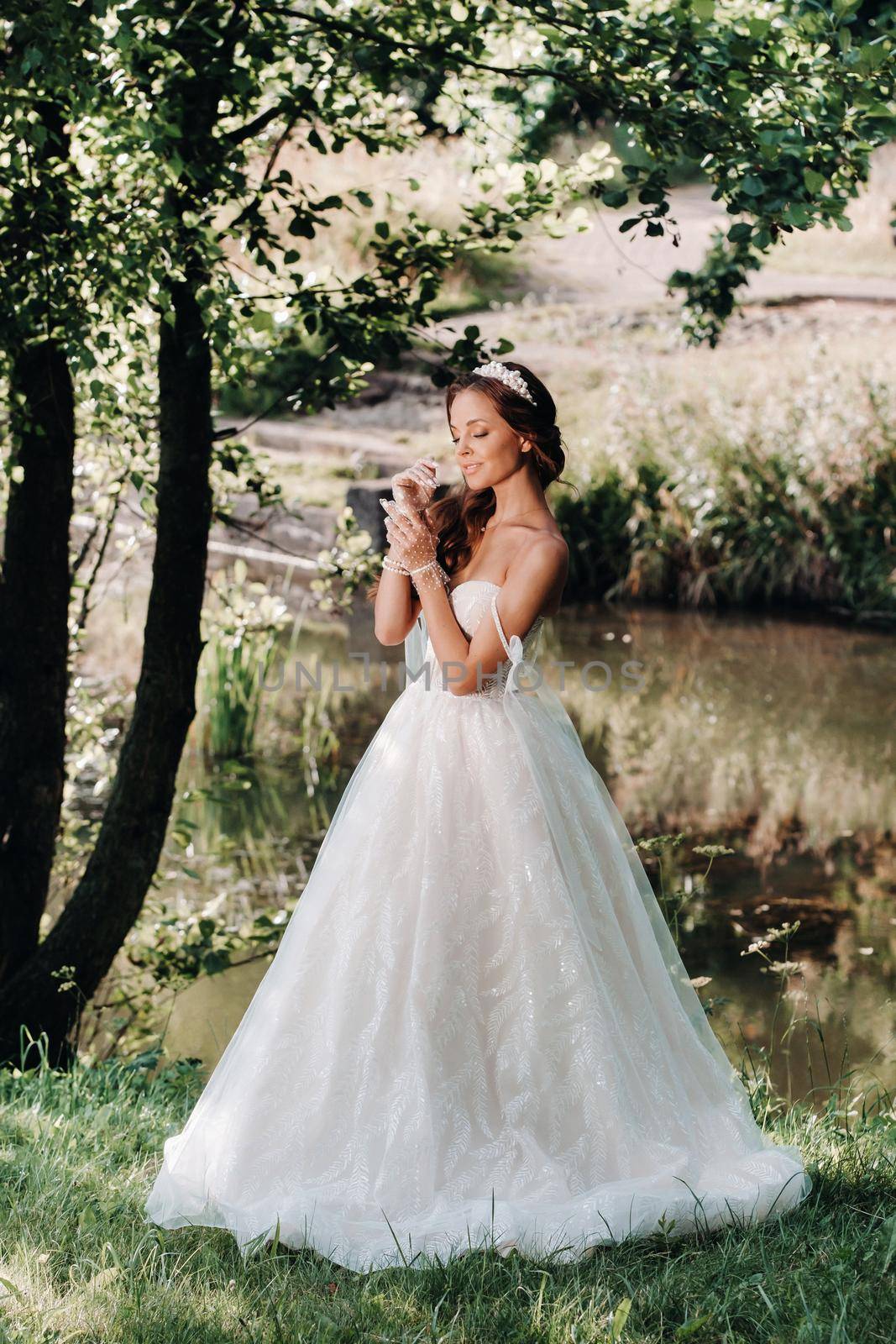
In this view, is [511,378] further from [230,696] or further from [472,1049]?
[230,696]

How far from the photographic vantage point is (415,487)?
282 cm

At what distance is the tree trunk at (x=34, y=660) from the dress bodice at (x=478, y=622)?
184 centimetres

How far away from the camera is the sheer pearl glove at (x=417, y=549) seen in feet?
9.07

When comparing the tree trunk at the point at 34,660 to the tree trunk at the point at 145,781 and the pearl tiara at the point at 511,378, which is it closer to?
the tree trunk at the point at 145,781

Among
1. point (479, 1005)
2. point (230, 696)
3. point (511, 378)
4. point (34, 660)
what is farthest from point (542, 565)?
point (230, 696)

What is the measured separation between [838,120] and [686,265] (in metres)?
15.3

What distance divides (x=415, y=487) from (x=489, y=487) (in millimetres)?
205

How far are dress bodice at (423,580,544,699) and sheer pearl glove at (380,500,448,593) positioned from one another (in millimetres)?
65

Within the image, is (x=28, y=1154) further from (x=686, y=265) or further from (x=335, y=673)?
(x=686, y=265)

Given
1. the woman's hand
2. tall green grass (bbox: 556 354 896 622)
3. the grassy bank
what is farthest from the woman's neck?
tall green grass (bbox: 556 354 896 622)

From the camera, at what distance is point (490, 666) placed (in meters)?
2.75

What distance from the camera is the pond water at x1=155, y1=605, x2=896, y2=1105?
192 inches

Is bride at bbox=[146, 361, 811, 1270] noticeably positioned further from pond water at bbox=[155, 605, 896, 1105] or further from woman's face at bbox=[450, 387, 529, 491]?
pond water at bbox=[155, 605, 896, 1105]

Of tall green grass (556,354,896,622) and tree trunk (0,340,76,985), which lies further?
tall green grass (556,354,896,622)
